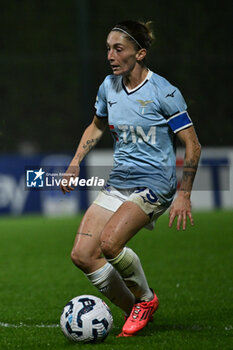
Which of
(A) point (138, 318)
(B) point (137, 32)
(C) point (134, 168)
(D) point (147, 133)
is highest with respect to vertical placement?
(B) point (137, 32)

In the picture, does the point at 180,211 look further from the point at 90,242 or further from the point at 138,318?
the point at 138,318

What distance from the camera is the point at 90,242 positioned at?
5855 millimetres

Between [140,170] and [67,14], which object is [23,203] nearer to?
[67,14]

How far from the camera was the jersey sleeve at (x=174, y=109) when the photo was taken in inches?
227

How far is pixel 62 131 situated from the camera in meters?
20.2

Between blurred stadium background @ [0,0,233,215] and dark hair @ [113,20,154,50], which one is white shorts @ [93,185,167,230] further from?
blurred stadium background @ [0,0,233,215]

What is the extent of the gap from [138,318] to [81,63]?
1476cm

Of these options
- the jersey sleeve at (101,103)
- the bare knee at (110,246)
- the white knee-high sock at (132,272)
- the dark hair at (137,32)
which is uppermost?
the dark hair at (137,32)

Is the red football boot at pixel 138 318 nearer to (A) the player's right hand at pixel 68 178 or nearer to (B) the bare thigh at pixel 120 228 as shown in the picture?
(B) the bare thigh at pixel 120 228

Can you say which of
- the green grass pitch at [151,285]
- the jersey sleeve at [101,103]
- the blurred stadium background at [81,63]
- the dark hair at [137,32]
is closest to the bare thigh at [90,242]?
the green grass pitch at [151,285]

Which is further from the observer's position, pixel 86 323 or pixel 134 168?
pixel 134 168

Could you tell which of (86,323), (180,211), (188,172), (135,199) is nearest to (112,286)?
(86,323)

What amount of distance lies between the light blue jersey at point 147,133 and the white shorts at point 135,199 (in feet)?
0.14

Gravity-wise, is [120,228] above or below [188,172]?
below
